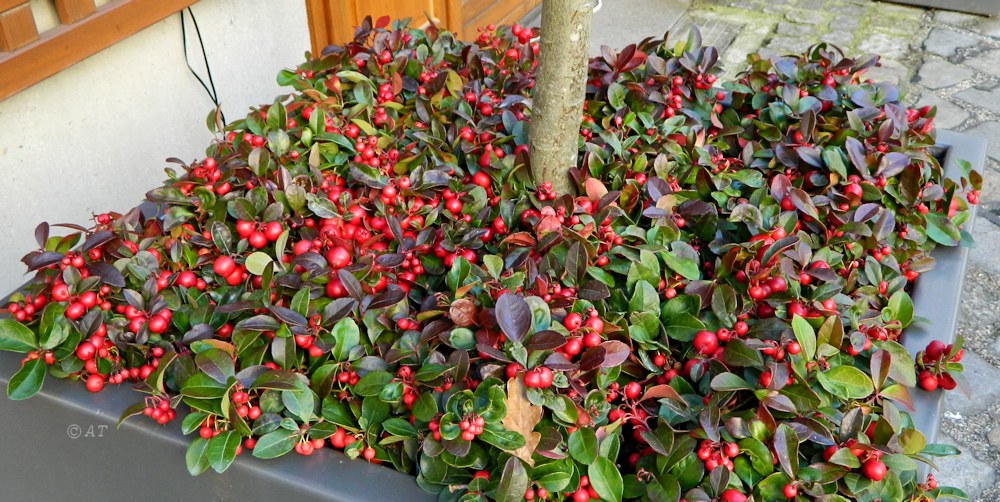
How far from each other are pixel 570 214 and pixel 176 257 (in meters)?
0.62

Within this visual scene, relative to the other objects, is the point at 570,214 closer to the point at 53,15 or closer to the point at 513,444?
the point at 513,444

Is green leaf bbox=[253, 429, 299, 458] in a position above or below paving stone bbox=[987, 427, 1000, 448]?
above

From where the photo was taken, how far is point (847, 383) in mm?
1042

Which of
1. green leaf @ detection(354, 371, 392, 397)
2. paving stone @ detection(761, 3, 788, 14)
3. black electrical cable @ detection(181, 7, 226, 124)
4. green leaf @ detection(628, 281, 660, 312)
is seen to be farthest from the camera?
paving stone @ detection(761, 3, 788, 14)

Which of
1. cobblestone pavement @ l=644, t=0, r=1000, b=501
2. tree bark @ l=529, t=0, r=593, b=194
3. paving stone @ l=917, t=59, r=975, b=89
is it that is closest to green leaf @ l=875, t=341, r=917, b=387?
tree bark @ l=529, t=0, r=593, b=194

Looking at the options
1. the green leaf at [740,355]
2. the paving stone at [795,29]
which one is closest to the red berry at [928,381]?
the green leaf at [740,355]

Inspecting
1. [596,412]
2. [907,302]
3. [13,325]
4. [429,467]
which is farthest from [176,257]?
[907,302]

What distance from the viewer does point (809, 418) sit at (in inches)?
39.4

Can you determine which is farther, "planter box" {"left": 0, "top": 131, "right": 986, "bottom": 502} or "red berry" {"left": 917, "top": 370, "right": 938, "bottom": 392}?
"red berry" {"left": 917, "top": 370, "right": 938, "bottom": 392}

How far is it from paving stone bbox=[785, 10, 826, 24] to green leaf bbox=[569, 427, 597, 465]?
3672 mm

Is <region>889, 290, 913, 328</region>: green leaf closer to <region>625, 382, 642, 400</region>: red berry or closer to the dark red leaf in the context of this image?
<region>625, 382, 642, 400</region>: red berry

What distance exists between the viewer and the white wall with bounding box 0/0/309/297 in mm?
1778

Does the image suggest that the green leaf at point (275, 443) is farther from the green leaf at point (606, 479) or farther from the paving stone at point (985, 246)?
the paving stone at point (985, 246)

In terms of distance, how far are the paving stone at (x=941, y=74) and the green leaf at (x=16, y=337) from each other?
11.5 feet
